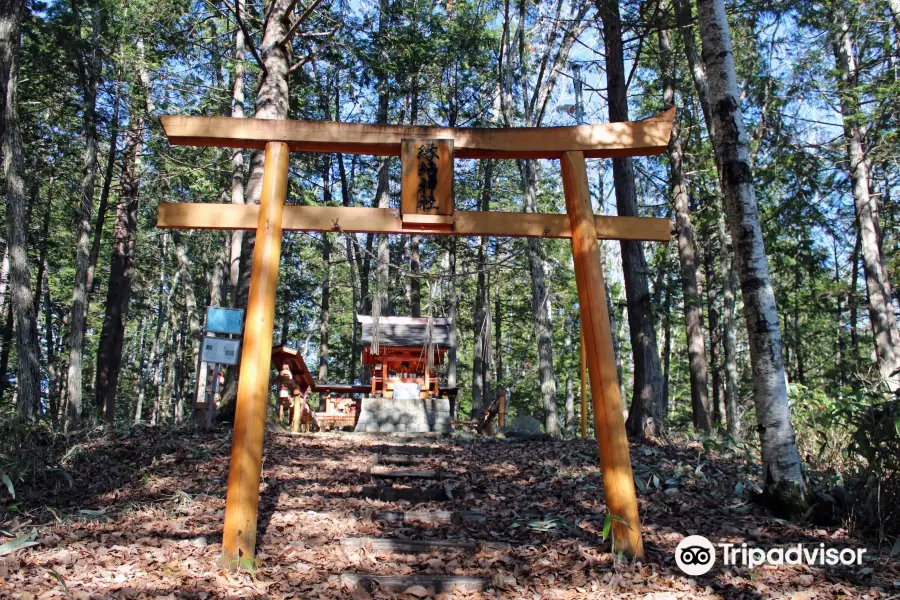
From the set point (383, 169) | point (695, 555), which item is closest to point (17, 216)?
point (695, 555)

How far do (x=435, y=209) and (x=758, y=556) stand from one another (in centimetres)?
357

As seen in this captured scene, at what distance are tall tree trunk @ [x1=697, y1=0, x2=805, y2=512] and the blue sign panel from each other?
6.39 meters

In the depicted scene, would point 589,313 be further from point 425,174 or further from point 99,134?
point 99,134

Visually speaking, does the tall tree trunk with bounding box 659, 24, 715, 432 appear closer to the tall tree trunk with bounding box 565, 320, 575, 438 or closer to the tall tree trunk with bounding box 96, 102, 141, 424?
the tall tree trunk with bounding box 96, 102, 141, 424

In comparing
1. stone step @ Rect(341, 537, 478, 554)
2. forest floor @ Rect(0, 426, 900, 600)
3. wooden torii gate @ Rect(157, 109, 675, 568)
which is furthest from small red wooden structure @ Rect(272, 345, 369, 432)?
stone step @ Rect(341, 537, 478, 554)

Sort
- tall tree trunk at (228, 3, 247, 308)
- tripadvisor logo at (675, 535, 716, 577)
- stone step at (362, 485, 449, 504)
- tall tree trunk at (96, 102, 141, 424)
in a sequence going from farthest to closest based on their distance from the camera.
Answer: tall tree trunk at (228, 3, 247, 308) → tall tree trunk at (96, 102, 141, 424) → stone step at (362, 485, 449, 504) → tripadvisor logo at (675, 535, 716, 577)

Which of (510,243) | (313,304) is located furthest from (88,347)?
(510,243)

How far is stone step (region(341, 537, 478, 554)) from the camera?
15.5 ft

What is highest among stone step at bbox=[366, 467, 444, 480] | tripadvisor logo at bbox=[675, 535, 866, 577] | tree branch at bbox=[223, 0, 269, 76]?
tree branch at bbox=[223, 0, 269, 76]

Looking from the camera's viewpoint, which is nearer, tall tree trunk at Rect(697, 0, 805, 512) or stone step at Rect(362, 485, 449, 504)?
tall tree trunk at Rect(697, 0, 805, 512)

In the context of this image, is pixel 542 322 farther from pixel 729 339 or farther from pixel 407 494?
pixel 407 494

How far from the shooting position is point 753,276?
5344 millimetres

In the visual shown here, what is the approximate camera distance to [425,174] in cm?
525

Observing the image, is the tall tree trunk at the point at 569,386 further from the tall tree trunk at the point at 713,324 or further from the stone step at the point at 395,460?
the stone step at the point at 395,460
